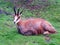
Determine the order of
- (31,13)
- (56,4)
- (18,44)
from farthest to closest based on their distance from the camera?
1. (56,4)
2. (31,13)
3. (18,44)

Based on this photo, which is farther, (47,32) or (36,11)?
(36,11)

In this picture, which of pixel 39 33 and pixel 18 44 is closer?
pixel 18 44

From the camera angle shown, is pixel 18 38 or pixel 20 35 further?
pixel 20 35

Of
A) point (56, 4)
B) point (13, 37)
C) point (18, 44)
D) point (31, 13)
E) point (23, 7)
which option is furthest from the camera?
point (56, 4)

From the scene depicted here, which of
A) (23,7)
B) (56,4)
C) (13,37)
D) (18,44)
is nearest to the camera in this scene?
(18,44)

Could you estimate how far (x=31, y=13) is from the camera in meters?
17.3

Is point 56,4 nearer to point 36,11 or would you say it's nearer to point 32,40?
point 36,11

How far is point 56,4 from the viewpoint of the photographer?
20.3 metres

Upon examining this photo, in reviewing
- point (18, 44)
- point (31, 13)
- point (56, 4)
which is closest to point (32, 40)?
point (18, 44)

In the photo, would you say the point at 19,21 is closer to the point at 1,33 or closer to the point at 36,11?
the point at 1,33

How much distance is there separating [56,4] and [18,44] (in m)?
10.0

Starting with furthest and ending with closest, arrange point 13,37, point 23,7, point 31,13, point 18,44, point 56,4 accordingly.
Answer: point 56,4 < point 23,7 < point 31,13 < point 13,37 < point 18,44

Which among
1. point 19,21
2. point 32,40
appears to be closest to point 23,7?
point 19,21

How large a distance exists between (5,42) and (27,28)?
5.00 ft
